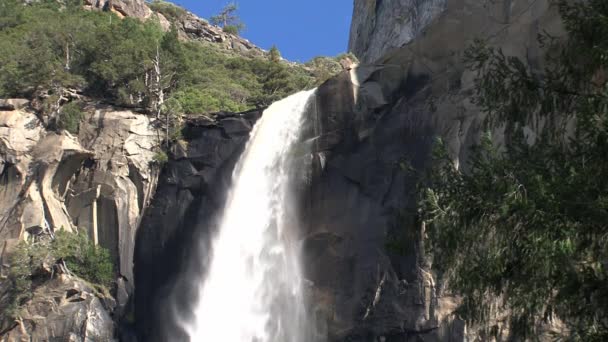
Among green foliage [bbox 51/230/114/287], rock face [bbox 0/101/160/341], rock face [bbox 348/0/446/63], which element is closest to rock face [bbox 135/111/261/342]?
rock face [bbox 0/101/160/341]

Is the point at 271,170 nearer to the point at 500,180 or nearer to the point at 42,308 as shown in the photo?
the point at 42,308

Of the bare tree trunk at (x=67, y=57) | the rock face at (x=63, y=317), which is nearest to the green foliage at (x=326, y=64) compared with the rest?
the bare tree trunk at (x=67, y=57)

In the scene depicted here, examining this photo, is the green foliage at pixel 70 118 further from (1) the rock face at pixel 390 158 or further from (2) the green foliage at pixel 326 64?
(2) the green foliage at pixel 326 64

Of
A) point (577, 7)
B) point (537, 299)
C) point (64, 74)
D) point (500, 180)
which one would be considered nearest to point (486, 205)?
point (500, 180)

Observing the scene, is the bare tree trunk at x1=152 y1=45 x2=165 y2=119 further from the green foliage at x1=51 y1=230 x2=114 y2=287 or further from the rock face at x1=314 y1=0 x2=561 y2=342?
the rock face at x1=314 y1=0 x2=561 y2=342

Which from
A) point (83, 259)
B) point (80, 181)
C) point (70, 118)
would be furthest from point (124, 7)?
point (83, 259)

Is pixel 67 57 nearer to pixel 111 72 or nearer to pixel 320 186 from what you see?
pixel 111 72

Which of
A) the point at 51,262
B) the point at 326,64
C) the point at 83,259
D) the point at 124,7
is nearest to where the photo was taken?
the point at 51,262
